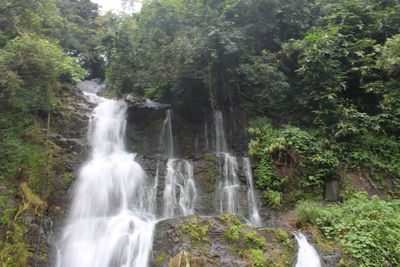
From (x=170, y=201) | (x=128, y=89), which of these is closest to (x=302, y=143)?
(x=170, y=201)

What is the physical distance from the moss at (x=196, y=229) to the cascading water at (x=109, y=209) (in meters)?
0.96

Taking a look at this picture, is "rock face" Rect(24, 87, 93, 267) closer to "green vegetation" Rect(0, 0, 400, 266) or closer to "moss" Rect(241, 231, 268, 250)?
"green vegetation" Rect(0, 0, 400, 266)

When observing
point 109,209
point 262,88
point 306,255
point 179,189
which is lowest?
point 306,255

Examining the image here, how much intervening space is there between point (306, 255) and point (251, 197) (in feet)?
11.3

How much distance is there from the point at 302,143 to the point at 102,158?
781 centimetres

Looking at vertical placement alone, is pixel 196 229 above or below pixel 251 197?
below

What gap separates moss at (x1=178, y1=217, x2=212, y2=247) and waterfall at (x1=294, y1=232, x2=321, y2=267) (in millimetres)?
2171

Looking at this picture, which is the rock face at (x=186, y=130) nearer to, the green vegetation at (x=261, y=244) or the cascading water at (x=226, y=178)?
the cascading water at (x=226, y=178)

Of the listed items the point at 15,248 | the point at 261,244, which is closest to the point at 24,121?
the point at 15,248

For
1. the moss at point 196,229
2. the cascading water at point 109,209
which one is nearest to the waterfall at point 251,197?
the moss at point 196,229

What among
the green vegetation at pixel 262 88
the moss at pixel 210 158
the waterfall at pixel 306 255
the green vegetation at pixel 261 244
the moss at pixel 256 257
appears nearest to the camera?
the moss at pixel 256 257

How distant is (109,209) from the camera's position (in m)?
8.47

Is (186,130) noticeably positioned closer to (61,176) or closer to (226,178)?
(226,178)

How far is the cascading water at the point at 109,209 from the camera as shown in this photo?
6598mm
